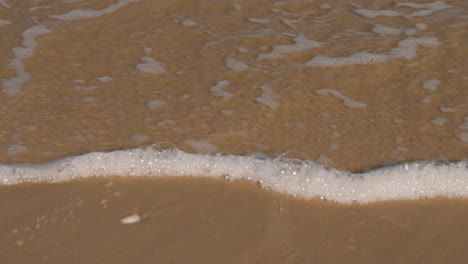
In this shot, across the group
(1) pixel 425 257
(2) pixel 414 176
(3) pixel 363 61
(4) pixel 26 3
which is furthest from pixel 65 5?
(1) pixel 425 257

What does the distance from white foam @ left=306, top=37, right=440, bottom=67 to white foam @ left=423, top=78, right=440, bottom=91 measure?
0.37 metres

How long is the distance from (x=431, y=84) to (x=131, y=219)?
212 cm

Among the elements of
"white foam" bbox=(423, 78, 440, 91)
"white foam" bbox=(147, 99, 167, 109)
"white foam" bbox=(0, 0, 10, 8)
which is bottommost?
"white foam" bbox=(423, 78, 440, 91)

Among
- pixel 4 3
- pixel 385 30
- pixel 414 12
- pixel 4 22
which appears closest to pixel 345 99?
pixel 385 30

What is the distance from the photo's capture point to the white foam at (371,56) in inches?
155

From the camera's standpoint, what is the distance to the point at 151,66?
3.83 m

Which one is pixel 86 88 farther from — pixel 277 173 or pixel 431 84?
pixel 431 84

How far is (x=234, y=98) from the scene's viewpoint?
3.43m

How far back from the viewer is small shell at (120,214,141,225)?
7.95 feet

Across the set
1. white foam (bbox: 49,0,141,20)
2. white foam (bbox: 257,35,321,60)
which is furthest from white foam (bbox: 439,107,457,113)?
white foam (bbox: 49,0,141,20)

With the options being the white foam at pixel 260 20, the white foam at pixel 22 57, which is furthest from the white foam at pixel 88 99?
the white foam at pixel 260 20

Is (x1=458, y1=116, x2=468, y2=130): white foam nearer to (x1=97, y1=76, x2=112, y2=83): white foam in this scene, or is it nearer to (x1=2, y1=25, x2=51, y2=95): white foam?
(x1=97, y1=76, x2=112, y2=83): white foam

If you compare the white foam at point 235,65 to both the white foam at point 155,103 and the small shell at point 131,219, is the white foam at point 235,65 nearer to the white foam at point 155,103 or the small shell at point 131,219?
the white foam at point 155,103

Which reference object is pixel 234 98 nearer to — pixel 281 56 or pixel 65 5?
pixel 281 56
